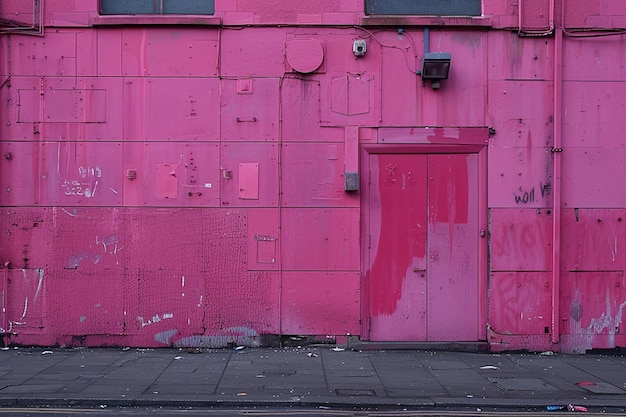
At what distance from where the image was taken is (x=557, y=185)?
9.77m

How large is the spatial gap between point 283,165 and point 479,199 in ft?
10.4

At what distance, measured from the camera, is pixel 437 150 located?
388 inches

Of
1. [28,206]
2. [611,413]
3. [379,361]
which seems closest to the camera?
[611,413]

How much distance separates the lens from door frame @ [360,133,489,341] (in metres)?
9.86

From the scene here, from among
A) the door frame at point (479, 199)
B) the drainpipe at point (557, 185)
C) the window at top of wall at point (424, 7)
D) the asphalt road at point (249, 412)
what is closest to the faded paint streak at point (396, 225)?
the door frame at point (479, 199)

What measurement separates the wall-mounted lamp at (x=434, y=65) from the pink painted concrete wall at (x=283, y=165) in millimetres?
143

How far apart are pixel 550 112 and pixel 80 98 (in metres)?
7.44

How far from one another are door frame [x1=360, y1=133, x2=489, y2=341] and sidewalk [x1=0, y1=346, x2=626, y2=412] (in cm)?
65

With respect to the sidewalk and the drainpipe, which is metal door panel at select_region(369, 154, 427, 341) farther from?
the drainpipe

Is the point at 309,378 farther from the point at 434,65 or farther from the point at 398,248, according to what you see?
the point at 434,65

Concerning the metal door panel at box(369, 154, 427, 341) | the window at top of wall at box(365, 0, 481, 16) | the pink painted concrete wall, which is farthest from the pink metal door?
the window at top of wall at box(365, 0, 481, 16)

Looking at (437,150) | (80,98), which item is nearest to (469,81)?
(437,150)

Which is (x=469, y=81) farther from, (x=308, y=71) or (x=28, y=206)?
(x=28, y=206)

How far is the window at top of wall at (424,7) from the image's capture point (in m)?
10.0
